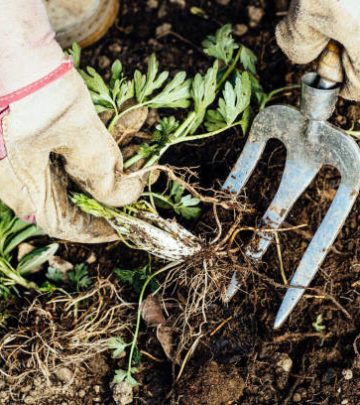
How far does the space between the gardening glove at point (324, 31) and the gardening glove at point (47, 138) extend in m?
0.55

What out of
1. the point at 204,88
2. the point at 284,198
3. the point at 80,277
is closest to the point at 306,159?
the point at 284,198

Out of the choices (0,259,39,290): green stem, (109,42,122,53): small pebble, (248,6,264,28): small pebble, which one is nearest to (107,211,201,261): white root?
(0,259,39,290): green stem

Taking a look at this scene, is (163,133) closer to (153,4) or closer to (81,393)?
(153,4)

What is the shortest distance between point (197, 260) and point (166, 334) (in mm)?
295

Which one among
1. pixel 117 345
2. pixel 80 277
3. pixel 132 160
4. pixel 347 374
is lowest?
pixel 347 374

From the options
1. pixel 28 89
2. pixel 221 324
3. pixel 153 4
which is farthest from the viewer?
pixel 153 4

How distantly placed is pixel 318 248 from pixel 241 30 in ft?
2.94

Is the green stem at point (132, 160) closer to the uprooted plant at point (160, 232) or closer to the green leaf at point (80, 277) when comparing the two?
the uprooted plant at point (160, 232)

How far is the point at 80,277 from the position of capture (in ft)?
6.83

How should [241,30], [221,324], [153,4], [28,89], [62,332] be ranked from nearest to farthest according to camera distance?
[28,89], [221,324], [62,332], [241,30], [153,4]

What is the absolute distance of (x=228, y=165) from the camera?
2.04 m

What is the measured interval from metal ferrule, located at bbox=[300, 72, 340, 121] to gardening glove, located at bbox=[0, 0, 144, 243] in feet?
1.74

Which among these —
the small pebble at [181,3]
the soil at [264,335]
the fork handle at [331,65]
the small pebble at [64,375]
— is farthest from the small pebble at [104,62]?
the small pebble at [64,375]

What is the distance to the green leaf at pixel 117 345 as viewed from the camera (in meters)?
1.96
